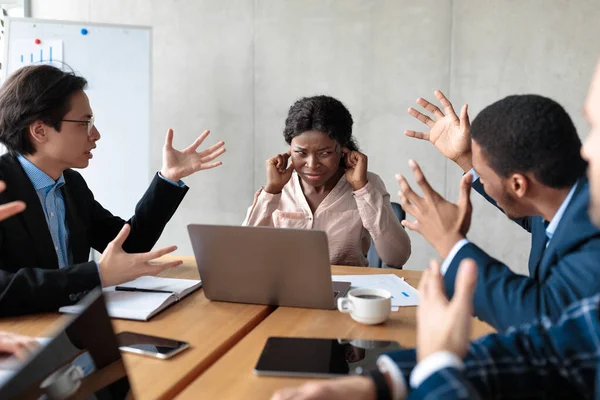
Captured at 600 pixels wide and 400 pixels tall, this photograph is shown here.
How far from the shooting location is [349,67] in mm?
3740

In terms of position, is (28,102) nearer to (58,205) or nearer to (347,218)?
(58,205)

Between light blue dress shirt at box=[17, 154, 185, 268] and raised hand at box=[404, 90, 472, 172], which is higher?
raised hand at box=[404, 90, 472, 172]

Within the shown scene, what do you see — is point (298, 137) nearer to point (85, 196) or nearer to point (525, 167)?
point (85, 196)

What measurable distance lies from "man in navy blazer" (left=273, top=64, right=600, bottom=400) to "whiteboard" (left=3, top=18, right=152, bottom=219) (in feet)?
9.98

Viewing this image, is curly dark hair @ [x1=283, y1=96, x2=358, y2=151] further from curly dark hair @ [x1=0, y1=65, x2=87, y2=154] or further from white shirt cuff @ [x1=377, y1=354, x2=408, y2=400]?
white shirt cuff @ [x1=377, y1=354, x2=408, y2=400]

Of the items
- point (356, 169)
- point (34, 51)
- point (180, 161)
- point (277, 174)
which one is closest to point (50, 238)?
point (180, 161)

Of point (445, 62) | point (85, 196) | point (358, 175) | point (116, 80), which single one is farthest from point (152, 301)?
point (445, 62)

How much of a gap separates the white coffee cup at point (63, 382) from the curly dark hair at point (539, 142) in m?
1.03

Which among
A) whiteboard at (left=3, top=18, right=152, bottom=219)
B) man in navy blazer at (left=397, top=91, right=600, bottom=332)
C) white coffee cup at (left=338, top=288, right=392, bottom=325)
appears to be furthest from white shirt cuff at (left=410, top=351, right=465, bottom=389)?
whiteboard at (left=3, top=18, right=152, bottom=219)

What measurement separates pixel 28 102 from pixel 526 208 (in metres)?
1.62

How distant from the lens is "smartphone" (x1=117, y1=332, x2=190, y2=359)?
49.4 inches

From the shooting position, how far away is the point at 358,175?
2.41 meters

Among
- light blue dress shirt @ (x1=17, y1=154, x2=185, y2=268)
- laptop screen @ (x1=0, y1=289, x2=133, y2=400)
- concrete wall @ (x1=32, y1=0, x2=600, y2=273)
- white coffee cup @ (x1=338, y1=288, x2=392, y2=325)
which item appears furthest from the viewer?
concrete wall @ (x1=32, y1=0, x2=600, y2=273)

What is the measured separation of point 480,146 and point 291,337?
66 cm
